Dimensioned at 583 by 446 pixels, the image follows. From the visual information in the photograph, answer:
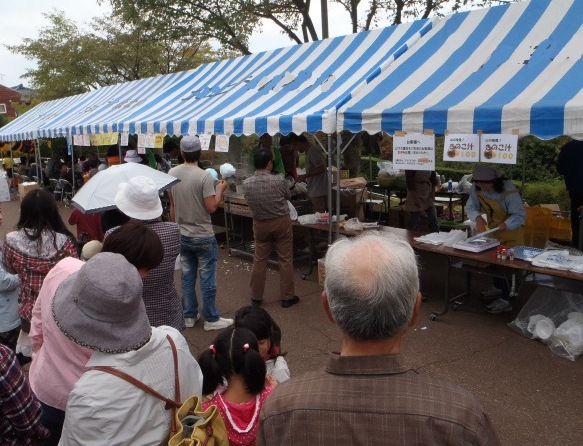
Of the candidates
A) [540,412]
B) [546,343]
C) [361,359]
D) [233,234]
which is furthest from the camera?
[233,234]

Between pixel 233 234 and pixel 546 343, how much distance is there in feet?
18.9

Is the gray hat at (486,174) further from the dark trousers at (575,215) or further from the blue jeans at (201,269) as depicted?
the blue jeans at (201,269)

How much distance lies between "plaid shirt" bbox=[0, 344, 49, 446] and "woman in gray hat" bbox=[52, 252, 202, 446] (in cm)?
18

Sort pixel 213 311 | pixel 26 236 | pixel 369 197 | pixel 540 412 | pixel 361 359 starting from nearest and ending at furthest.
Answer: pixel 361 359 → pixel 26 236 → pixel 540 412 → pixel 213 311 → pixel 369 197

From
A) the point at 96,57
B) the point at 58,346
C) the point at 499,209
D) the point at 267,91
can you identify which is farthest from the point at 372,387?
the point at 96,57

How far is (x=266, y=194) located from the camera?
5.48 m

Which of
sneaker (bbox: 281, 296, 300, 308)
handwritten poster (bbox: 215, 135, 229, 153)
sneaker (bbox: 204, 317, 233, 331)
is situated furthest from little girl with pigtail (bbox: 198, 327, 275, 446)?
handwritten poster (bbox: 215, 135, 229, 153)

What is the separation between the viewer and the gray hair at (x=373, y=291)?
1.20 metres

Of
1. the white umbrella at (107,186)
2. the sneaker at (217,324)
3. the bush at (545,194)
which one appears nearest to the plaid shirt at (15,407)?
the white umbrella at (107,186)

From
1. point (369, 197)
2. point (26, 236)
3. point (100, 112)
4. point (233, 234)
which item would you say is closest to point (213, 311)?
point (26, 236)

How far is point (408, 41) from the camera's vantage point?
6.76 metres

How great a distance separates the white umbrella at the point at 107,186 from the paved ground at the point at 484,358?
1611 millimetres

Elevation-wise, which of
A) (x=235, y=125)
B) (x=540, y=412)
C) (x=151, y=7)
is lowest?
(x=540, y=412)

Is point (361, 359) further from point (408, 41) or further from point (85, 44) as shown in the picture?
point (85, 44)
